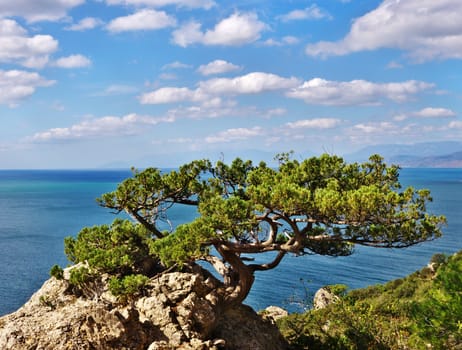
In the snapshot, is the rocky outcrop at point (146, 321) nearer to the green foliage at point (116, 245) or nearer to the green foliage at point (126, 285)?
the green foliage at point (126, 285)

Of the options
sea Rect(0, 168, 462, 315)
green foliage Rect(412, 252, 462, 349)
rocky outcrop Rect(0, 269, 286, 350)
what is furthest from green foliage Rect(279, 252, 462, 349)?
sea Rect(0, 168, 462, 315)

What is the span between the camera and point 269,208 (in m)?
10.5

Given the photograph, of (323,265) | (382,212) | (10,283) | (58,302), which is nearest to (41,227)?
(10,283)

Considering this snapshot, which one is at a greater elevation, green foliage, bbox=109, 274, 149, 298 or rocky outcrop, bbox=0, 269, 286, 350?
green foliage, bbox=109, 274, 149, 298

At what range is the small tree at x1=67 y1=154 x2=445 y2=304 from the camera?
393 inches

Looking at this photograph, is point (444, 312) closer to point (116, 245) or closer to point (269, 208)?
point (269, 208)

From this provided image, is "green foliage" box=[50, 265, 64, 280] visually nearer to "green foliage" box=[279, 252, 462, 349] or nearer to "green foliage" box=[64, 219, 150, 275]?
"green foliage" box=[64, 219, 150, 275]

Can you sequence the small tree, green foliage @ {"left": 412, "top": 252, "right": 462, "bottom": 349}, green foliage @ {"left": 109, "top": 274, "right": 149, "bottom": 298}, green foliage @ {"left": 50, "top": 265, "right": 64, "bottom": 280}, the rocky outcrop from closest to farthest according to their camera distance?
green foliage @ {"left": 412, "top": 252, "right": 462, "bottom": 349} → the rocky outcrop → the small tree → green foliage @ {"left": 109, "top": 274, "right": 149, "bottom": 298} → green foliage @ {"left": 50, "top": 265, "right": 64, "bottom": 280}

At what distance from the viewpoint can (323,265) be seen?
42.4 meters

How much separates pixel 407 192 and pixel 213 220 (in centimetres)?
424

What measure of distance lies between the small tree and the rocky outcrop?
71 centimetres

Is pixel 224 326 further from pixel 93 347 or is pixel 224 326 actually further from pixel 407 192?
pixel 407 192

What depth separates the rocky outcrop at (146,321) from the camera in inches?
368

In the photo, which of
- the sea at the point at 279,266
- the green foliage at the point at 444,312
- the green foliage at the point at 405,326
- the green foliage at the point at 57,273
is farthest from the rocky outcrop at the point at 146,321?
the sea at the point at 279,266
